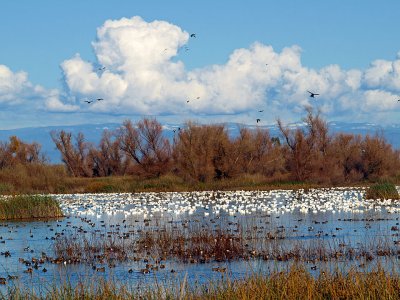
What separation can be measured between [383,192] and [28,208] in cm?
1644

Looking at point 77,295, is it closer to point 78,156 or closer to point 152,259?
point 152,259

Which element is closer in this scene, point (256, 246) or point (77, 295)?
point (77, 295)

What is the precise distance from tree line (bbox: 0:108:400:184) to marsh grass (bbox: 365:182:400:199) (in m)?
17.1

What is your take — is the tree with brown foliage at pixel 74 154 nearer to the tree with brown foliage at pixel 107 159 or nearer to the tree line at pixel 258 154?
the tree with brown foliage at pixel 107 159

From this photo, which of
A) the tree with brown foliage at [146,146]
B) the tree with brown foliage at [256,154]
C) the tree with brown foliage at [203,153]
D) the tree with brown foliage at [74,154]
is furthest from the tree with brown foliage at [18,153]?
the tree with brown foliage at [256,154]

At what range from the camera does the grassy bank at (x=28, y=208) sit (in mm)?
30656

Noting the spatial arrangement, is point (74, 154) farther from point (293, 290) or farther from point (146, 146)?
point (293, 290)

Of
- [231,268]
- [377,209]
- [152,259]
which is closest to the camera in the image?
[231,268]

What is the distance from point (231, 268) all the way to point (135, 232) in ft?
26.4

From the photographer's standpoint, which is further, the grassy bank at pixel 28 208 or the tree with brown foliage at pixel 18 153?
the tree with brown foliage at pixel 18 153

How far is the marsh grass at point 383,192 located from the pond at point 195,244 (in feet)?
7.11

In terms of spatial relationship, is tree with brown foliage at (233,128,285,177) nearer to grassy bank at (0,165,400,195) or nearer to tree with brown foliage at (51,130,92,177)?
grassy bank at (0,165,400,195)

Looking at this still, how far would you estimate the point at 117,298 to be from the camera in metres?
10.7

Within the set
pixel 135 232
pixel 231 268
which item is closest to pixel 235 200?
pixel 135 232
